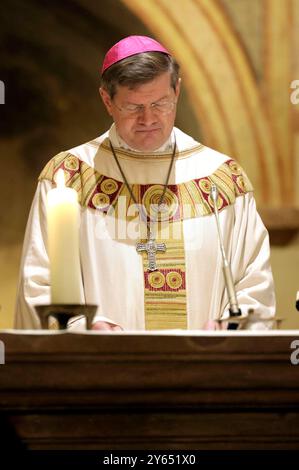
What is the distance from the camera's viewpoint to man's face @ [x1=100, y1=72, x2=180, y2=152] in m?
4.04

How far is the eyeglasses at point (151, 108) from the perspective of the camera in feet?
13.3

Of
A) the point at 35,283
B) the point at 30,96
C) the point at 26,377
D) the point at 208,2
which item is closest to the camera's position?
the point at 26,377

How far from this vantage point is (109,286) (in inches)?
162

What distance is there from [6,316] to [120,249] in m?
2.73

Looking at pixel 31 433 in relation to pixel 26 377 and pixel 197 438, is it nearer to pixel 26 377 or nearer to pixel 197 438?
pixel 26 377

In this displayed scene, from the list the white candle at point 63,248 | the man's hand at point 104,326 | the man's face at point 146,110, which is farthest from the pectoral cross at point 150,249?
the white candle at point 63,248

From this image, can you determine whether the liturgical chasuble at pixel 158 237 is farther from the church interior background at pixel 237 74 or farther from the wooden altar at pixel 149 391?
the church interior background at pixel 237 74

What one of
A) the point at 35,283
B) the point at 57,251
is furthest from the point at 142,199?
the point at 57,251

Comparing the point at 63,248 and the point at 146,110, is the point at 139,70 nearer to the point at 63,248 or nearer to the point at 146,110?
the point at 146,110

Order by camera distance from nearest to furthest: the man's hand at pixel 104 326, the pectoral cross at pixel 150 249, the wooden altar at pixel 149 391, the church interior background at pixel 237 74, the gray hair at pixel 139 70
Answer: the wooden altar at pixel 149 391, the man's hand at pixel 104 326, the gray hair at pixel 139 70, the pectoral cross at pixel 150 249, the church interior background at pixel 237 74

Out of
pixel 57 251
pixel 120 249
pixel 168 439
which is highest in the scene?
pixel 120 249

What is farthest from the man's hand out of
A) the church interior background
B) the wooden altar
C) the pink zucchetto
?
the church interior background

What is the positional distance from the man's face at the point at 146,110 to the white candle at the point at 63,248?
4.17ft

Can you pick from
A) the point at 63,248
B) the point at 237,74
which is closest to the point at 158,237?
the point at 63,248
